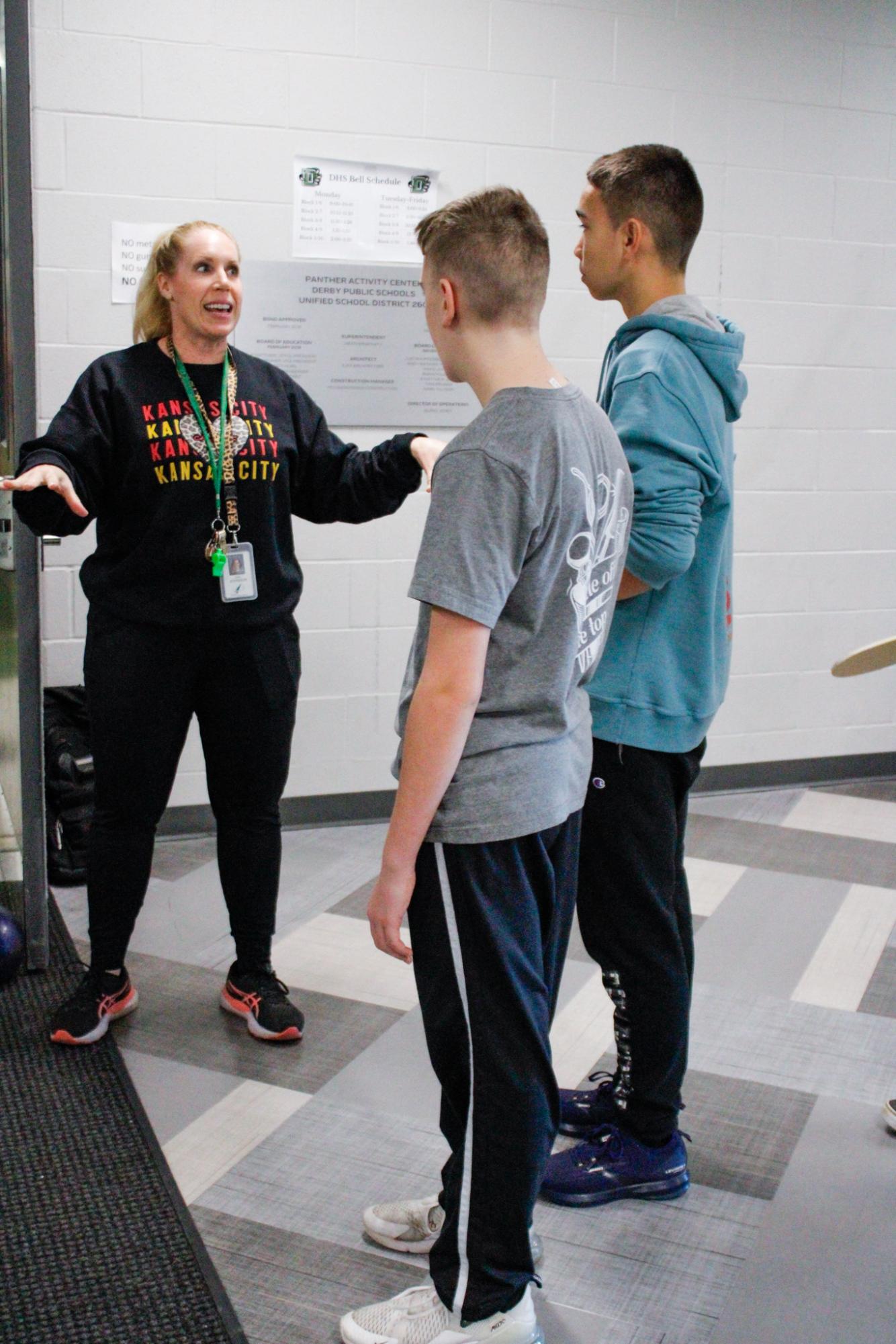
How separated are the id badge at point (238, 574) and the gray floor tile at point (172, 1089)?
2.94ft

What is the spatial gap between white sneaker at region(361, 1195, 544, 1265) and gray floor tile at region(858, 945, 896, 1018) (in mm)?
1152

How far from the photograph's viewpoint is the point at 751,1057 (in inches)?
96.3

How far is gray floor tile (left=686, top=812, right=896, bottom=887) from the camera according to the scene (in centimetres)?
350

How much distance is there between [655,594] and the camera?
177 centimetres

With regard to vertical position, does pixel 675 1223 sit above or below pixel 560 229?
below

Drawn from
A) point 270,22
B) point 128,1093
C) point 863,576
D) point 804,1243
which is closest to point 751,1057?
point 804,1243

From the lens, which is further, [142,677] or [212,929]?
[212,929]

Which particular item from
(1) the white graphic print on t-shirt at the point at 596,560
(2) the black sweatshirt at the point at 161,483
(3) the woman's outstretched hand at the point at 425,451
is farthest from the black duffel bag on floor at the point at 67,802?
(1) the white graphic print on t-shirt at the point at 596,560

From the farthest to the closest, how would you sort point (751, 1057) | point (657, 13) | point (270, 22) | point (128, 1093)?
point (657, 13)
point (270, 22)
point (751, 1057)
point (128, 1093)

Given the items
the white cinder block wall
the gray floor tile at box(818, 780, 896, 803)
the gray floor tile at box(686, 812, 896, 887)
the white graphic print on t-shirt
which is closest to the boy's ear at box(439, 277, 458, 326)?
the white graphic print on t-shirt

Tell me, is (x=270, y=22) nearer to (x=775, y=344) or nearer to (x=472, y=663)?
(x=775, y=344)

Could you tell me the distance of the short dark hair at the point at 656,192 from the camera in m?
1.74

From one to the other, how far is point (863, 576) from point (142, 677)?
9.26ft

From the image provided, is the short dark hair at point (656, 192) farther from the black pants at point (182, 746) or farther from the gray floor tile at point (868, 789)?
the gray floor tile at point (868, 789)
